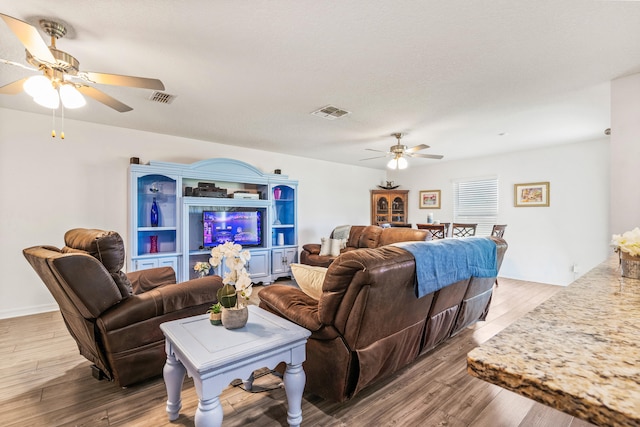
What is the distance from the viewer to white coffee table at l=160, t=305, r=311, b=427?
1343 millimetres

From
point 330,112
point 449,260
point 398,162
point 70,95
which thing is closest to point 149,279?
point 70,95

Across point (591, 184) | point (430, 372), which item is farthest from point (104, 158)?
point (591, 184)

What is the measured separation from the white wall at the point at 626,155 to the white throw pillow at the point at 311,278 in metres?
2.69

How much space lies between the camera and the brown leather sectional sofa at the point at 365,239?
515cm

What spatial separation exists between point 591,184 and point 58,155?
8.06 m

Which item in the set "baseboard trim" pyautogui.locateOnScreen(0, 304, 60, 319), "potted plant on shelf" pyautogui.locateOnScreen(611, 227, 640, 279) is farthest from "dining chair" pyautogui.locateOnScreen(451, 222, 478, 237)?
"baseboard trim" pyautogui.locateOnScreen(0, 304, 60, 319)

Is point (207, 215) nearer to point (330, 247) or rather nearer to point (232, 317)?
point (330, 247)

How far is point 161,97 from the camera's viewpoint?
10.3 ft

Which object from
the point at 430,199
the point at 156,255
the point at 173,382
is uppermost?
the point at 430,199

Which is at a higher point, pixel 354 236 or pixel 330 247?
pixel 354 236

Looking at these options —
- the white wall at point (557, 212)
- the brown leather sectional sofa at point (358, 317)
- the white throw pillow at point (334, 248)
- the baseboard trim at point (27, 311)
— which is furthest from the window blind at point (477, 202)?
the baseboard trim at point (27, 311)

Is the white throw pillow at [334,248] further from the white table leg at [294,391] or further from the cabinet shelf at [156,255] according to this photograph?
the white table leg at [294,391]

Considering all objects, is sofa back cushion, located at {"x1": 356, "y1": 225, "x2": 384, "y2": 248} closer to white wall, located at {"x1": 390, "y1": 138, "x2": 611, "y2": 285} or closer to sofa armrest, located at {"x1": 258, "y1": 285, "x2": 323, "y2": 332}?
white wall, located at {"x1": 390, "y1": 138, "x2": 611, "y2": 285}

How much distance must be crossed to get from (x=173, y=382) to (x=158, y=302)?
610 millimetres
